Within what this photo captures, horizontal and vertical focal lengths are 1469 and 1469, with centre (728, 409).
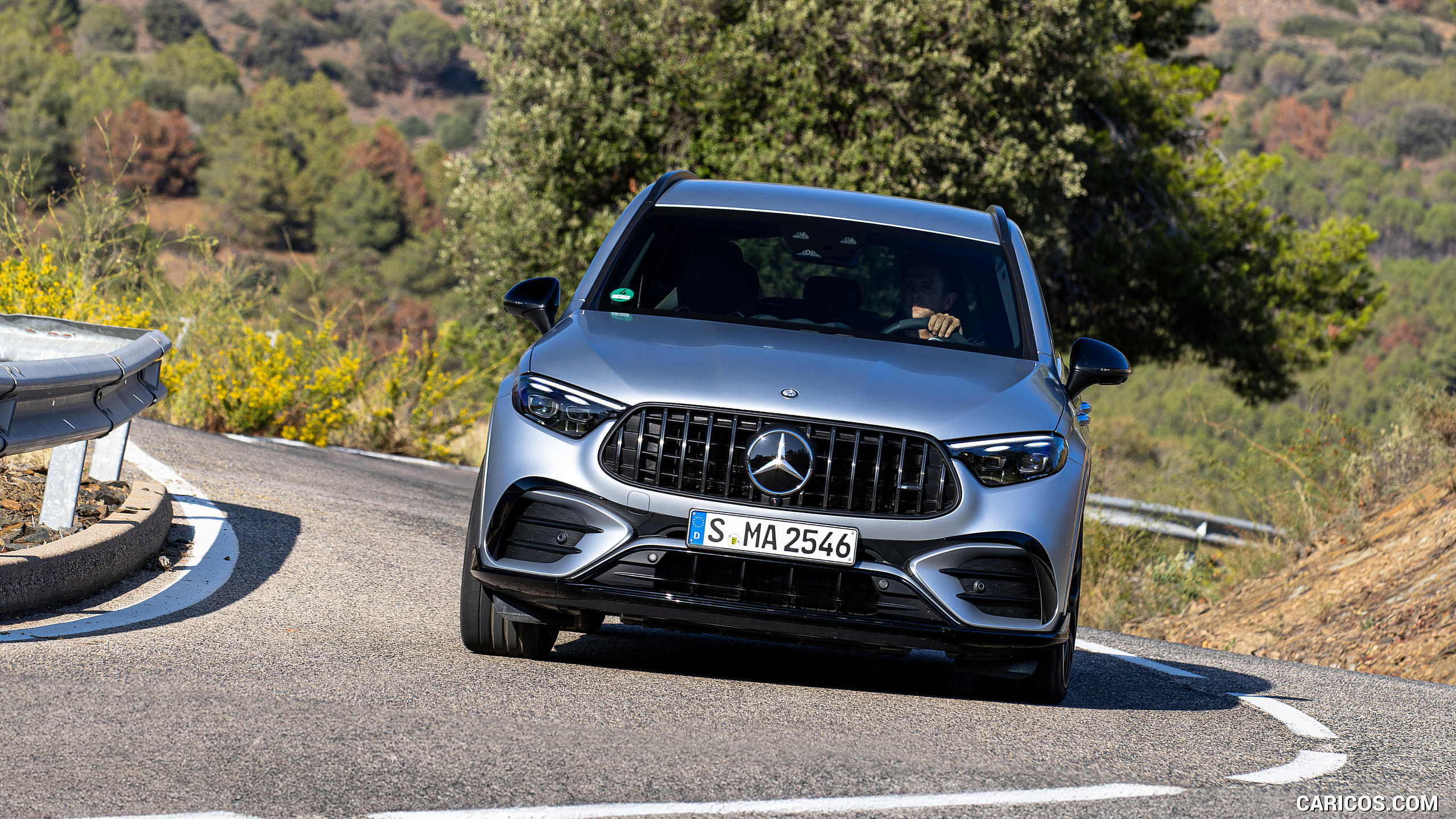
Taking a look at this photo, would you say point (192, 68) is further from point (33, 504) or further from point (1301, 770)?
point (1301, 770)

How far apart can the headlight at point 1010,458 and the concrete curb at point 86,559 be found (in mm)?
3240

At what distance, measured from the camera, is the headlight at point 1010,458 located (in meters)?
4.79

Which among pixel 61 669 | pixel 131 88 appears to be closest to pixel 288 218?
pixel 131 88

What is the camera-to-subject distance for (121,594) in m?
5.73

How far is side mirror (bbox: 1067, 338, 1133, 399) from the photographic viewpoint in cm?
553

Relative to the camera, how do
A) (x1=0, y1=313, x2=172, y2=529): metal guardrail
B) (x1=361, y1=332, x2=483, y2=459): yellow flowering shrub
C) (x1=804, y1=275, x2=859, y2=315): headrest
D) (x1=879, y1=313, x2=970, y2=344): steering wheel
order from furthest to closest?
(x1=361, y1=332, x2=483, y2=459): yellow flowering shrub, (x1=804, y1=275, x2=859, y2=315): headrest, (x1=879, y1=313, x2=970, y2=344): steering wheel, (x1=0, y1=313, x2=172, y2=529): metal guardrail

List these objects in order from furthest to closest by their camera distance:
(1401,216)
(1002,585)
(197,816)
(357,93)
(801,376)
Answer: (357,93)
(1401,216)
(801,376)
(1002,585)
(197,816)


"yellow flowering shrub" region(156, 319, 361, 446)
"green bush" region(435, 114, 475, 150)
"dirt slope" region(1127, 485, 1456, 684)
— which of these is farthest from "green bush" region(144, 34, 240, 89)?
"dirt slope" region(1127, 485, 1456, 684)

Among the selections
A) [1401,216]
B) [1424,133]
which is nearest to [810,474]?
[1401,216]

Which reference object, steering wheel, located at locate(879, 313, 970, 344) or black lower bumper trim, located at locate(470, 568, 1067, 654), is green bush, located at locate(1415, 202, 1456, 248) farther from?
Answer: black lower bumper trim, located at locate(470, 568, 1067, 654)

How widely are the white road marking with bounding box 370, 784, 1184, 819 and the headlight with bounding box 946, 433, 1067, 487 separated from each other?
1105 millimetres

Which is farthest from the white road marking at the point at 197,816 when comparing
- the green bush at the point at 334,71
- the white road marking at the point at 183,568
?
the green bush at the point at 334,71

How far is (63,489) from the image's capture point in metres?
5.87

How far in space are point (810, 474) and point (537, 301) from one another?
1580mm
